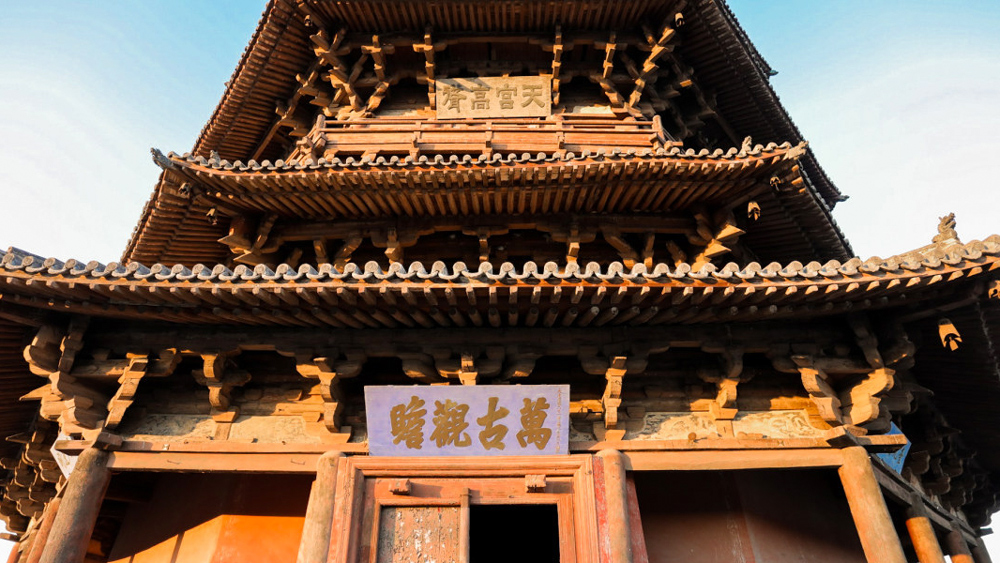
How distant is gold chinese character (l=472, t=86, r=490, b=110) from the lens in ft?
35.7

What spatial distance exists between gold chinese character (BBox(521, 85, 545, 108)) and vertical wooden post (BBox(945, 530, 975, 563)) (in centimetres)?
990

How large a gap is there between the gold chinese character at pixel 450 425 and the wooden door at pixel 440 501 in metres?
0.20

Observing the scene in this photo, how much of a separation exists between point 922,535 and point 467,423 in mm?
6103

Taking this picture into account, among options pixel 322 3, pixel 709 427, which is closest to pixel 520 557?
pixel 709 427

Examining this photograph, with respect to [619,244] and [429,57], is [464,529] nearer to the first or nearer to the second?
[619,244]

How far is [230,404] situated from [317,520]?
1990mm

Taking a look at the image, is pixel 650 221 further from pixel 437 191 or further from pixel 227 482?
pixel 227 482

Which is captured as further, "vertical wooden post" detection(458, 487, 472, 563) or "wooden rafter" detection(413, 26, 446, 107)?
"wooden rafter" detection(413, 26, 446, 107)

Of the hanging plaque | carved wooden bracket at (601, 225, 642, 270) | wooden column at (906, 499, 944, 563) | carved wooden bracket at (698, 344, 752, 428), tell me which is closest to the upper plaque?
carved wooden bracket at (601, 225, 642, 270)

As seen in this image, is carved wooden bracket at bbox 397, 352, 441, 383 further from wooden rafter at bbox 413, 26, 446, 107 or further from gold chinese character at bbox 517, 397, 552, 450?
wooden rafter at bbox 413, 26, 446, 107

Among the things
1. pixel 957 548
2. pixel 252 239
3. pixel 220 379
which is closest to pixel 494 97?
pixel 252 239

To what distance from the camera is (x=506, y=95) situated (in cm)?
1095

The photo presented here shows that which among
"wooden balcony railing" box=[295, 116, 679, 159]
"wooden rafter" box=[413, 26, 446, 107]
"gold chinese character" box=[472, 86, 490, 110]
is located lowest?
"wooden balcony railing" box=[295, 116, 679, 159]

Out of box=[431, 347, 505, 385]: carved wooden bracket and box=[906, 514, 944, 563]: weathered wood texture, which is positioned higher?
box=[431, 347, 505, 385]: carved wooden bracket
